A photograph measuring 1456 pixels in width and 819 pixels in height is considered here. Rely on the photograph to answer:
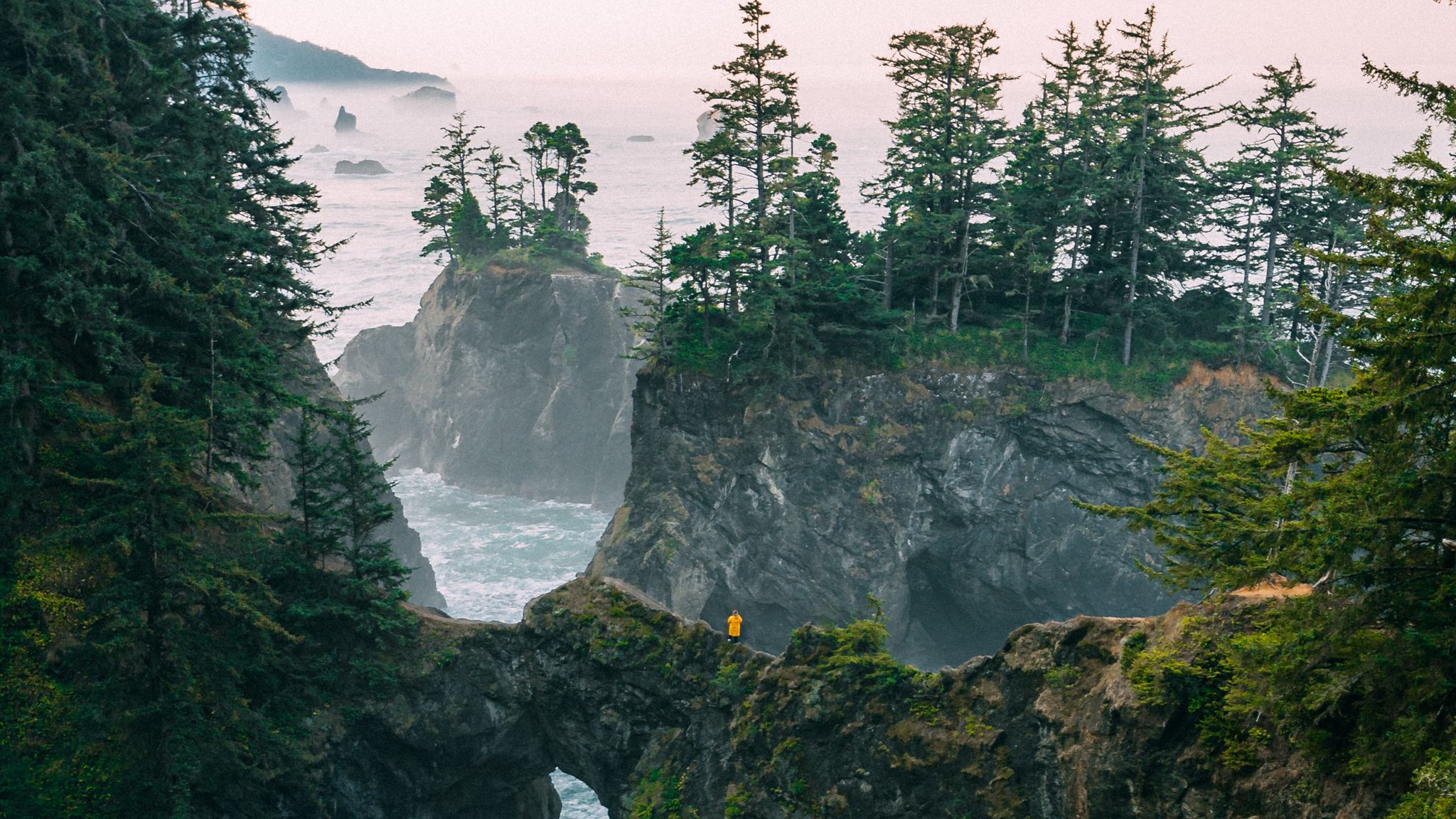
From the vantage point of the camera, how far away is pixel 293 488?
127ft

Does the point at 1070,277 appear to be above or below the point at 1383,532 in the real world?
above

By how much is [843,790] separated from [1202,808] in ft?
Result: 32.4

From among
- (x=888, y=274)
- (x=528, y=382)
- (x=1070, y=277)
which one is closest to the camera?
(x=1070, y=277)

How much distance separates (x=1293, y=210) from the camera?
146ft

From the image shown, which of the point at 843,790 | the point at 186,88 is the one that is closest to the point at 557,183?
the point at 186,88

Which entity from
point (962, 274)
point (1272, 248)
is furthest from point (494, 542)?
point (1272, 248)

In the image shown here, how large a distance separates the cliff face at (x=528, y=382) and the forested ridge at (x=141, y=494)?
42.7 metres

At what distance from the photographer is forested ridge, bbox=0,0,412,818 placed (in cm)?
2211

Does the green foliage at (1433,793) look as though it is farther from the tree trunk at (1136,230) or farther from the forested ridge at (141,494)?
the tree trunk at (1136,230)

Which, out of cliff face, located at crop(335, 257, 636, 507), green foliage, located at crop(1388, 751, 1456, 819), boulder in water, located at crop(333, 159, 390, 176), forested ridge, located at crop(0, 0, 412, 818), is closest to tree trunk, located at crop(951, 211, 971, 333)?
forested ridge, located at crop(0, 0, 412, 818)

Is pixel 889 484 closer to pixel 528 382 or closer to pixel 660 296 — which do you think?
pixel 660 296

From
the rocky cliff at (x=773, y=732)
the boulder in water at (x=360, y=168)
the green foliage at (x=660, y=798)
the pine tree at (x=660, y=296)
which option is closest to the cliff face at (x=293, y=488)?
the rocky cliff at (x=773, y=732)

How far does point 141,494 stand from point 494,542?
4842cm

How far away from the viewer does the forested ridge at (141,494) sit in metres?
22.1
